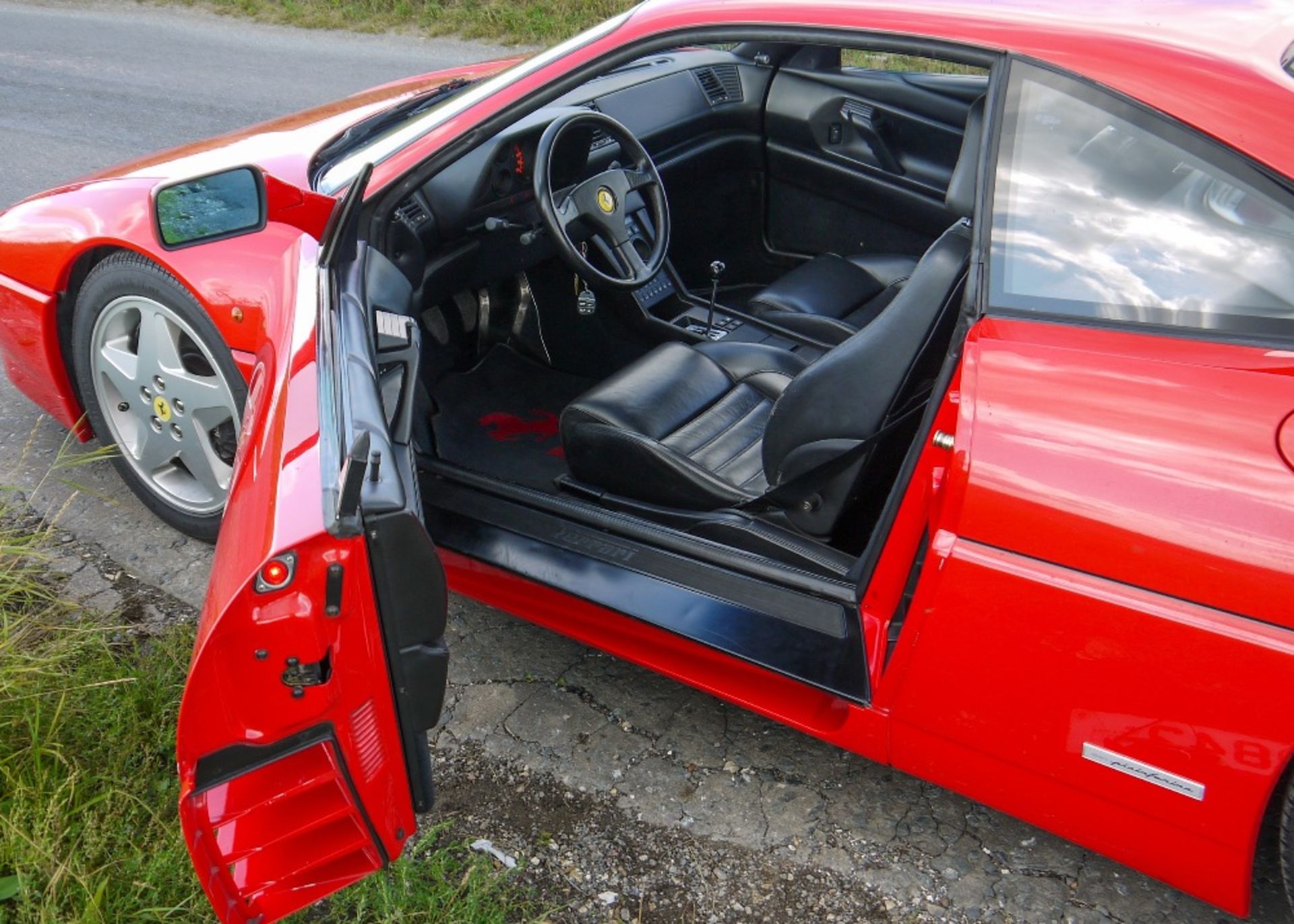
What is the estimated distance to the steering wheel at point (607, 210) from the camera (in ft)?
10.3

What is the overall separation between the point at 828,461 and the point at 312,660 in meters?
1.07

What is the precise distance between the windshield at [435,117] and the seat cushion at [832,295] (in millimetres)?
1254

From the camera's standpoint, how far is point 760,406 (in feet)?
9.68

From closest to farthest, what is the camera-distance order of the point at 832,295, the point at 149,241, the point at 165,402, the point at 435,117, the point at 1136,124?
the point at 1136,124 → the point at 435,117 → the point at 149,241 → the point at 165,402 → the point at 832,295

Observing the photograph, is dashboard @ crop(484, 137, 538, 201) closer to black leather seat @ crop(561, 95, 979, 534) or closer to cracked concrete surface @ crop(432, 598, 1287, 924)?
black leather seat @ crop(561, 95, 979, 534)

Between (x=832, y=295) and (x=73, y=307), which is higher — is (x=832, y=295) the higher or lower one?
the lower one

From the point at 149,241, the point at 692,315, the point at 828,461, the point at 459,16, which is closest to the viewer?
the point at 828,461

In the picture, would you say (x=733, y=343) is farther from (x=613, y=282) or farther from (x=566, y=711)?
(x=566, y=711)

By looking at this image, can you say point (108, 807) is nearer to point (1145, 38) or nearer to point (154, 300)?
point (154, 300)

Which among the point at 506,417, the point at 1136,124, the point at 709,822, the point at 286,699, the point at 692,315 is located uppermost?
the point at 1136,124

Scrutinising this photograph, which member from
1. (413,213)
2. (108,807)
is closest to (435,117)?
(413,213)

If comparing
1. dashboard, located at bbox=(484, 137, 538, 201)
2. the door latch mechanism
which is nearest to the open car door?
the door latch mechanism

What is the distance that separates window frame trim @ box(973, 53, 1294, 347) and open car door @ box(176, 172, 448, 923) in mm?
1057

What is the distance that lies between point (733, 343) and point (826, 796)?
53.5 inches
